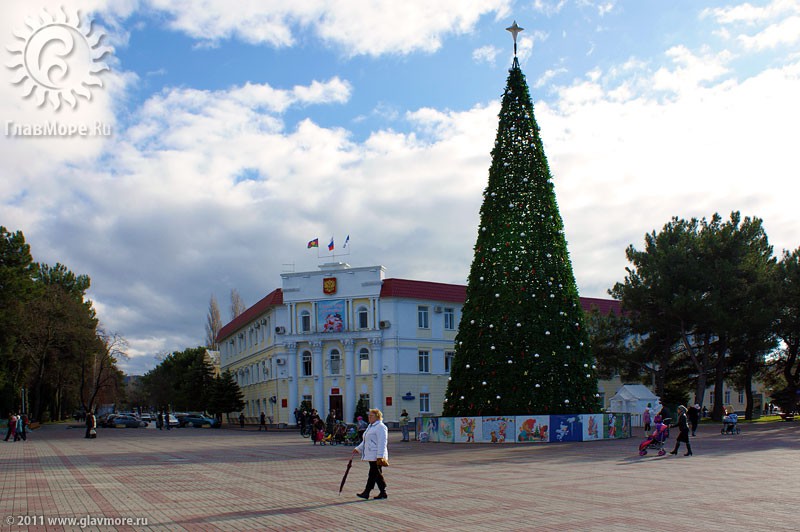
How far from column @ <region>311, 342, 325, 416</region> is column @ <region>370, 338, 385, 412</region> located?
4.17 m

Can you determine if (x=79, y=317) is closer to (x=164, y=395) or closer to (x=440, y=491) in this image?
(x=164, y=395)

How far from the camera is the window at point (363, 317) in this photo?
2166 inches

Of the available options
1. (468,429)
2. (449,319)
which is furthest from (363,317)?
(468,429)

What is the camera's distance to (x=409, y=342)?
54.4m

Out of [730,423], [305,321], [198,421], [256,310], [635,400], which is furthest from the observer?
[198,421]

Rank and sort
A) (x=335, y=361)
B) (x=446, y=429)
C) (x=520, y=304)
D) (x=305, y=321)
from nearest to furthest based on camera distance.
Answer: (x=520, y=304)
(x=446, y=429)
(x=335, y=361)
(x=305, y=321)

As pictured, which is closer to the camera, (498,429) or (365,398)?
(498,429)

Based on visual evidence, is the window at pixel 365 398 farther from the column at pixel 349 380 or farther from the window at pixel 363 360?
the window at pixel 363 360

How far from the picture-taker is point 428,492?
13.6 meters

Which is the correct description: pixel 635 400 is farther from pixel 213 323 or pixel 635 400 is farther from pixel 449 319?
pixel 213 323

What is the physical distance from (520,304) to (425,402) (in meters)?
26.2

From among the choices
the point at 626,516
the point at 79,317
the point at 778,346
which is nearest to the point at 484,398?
the point at 626,516

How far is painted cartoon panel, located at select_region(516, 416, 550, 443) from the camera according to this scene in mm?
28469

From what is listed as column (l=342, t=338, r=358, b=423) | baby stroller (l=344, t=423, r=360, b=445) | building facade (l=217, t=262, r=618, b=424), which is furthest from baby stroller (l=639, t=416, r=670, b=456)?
column (l=342, t=338, r=358, b=423)
